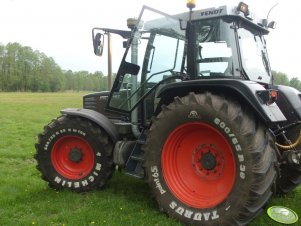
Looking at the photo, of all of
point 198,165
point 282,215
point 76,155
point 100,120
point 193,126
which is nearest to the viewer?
point 282,215

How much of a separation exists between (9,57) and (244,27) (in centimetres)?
9846

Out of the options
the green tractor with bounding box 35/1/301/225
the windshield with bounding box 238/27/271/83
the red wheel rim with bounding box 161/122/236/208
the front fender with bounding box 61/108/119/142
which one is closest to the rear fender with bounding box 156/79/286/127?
the green tractor with bounding box 35/1/301/225

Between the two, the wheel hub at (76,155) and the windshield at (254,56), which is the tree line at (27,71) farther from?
the windshield at (254,56)

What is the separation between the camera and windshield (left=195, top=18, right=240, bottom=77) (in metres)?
5.07

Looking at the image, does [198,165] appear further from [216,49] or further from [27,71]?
[27,71]

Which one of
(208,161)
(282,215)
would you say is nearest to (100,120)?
(208,161)

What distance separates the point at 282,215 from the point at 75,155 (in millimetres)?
3029

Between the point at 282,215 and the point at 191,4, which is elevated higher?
the point at 191,4

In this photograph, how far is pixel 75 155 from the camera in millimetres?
6066

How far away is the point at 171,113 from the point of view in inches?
189

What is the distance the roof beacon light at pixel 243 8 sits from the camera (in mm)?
5069

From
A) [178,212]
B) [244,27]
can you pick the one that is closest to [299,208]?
[178,212]

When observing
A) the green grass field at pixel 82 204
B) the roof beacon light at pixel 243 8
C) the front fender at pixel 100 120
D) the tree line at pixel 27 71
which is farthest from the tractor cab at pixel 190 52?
the tree line at pixel 27 71

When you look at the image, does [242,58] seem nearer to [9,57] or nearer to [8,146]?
[8,146]
